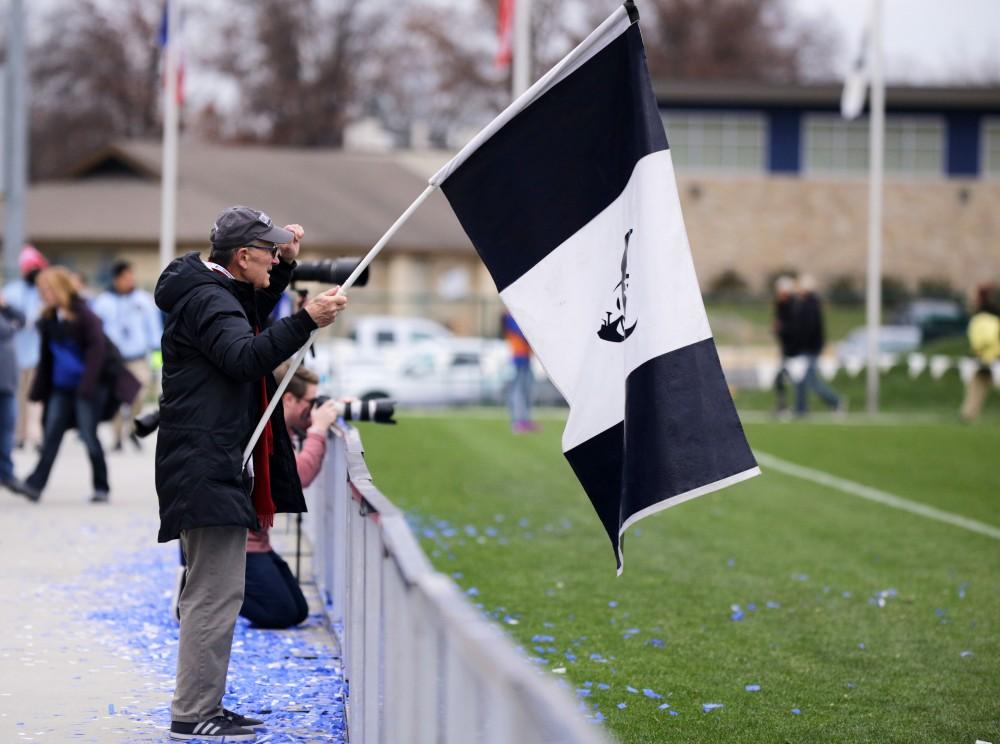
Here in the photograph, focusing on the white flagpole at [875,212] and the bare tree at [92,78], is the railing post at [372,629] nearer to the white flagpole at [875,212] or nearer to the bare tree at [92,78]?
the white flagpole at [875,212]

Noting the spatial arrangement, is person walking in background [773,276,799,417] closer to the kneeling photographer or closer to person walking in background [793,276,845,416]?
person walking in background [793,276,845,416]

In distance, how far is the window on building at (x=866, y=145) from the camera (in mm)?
53781

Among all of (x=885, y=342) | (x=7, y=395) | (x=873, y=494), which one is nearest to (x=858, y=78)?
(x=885, y=342)

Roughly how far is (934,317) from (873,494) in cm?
3199

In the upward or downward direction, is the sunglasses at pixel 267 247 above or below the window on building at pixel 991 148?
below

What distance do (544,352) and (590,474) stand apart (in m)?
0.47

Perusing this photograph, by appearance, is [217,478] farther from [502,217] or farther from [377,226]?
[377,226]

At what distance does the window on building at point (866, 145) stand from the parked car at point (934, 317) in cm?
667

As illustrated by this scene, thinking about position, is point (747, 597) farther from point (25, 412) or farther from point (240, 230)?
point (25, 412)

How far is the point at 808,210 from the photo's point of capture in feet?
177

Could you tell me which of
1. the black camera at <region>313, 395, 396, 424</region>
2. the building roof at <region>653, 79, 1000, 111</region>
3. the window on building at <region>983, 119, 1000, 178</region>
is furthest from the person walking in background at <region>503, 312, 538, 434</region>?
the window on building at <region>983, 119, 1000, 178</region>

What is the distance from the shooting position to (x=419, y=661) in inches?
141

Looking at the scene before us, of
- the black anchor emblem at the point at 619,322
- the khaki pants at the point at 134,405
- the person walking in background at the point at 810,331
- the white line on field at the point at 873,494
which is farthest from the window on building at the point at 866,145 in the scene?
the black anchor emblem at the point at 619,322

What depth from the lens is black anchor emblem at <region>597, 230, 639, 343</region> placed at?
556 cm
